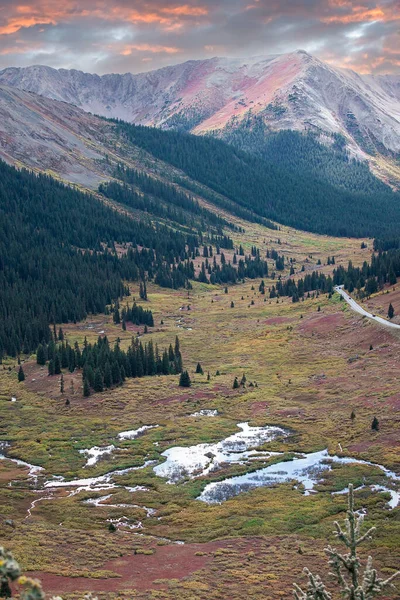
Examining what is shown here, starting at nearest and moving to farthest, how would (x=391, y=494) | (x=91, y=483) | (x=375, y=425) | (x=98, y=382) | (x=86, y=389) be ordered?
(x=391, y=494), (x=91, y=483), (x=375, y=425), (x=86, y=389), (x=98, y=382)

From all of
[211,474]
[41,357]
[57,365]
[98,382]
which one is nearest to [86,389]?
[98,382]

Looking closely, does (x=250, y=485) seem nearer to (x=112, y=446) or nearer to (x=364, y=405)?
(x=112, y=446)

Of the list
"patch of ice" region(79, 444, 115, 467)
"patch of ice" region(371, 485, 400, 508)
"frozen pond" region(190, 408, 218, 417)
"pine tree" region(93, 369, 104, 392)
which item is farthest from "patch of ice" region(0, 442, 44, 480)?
"patch of ice" region(371, 485, 400, 508)

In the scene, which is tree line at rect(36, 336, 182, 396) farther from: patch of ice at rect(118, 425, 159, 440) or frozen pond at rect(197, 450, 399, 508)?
frozen pond at rect(197, 450, 399, 508)

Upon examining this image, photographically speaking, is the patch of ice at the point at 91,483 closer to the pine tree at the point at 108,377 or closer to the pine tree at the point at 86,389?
the pine tree at the point at 86,389

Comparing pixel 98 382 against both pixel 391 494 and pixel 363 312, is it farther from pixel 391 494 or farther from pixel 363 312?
pixel 363 312

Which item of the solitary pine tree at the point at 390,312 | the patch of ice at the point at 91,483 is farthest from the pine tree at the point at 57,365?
the solitary pine tree at the point at 390,312
